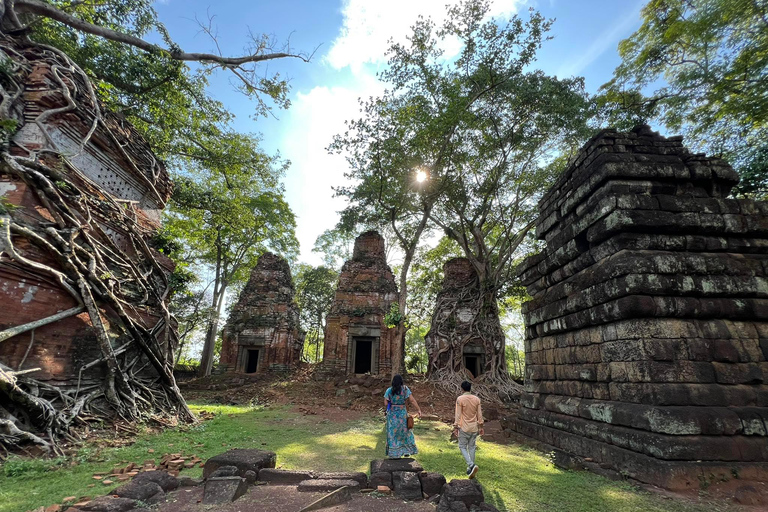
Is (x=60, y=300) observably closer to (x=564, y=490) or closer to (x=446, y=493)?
(x=446, y=493)

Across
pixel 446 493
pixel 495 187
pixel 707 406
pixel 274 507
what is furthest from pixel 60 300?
pixel 495 187

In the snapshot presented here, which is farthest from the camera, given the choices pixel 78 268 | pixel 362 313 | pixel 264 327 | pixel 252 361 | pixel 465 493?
pixel 252 361

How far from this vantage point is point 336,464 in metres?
4.94

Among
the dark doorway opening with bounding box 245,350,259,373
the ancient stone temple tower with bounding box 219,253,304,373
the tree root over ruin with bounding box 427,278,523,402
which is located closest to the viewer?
the tree root over ruin with bounding box 427,278,523,402

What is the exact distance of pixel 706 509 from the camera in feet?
9.96

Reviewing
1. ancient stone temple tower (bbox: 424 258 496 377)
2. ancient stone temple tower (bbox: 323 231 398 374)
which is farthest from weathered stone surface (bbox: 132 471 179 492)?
ancient stone temple tower (bbox: 323 231 398 374)

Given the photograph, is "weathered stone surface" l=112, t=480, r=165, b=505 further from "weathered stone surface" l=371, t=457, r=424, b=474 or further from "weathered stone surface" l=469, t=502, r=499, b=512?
"weathered stone surface" l=469, t=502, r=499, b=512

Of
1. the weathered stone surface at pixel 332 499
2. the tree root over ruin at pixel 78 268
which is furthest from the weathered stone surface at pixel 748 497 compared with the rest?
the tree root over ruin at pixel 78 268

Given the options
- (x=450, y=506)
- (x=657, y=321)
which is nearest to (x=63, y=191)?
(x=450, y=506)

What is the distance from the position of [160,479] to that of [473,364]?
14.1 m

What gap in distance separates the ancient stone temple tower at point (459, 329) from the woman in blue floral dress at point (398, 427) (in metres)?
9.79

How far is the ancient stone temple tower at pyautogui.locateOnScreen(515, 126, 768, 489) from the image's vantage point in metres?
3.62

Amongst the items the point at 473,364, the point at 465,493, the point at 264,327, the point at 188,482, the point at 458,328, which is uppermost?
the point at 458,328

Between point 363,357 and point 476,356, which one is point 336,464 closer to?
point 476,356
